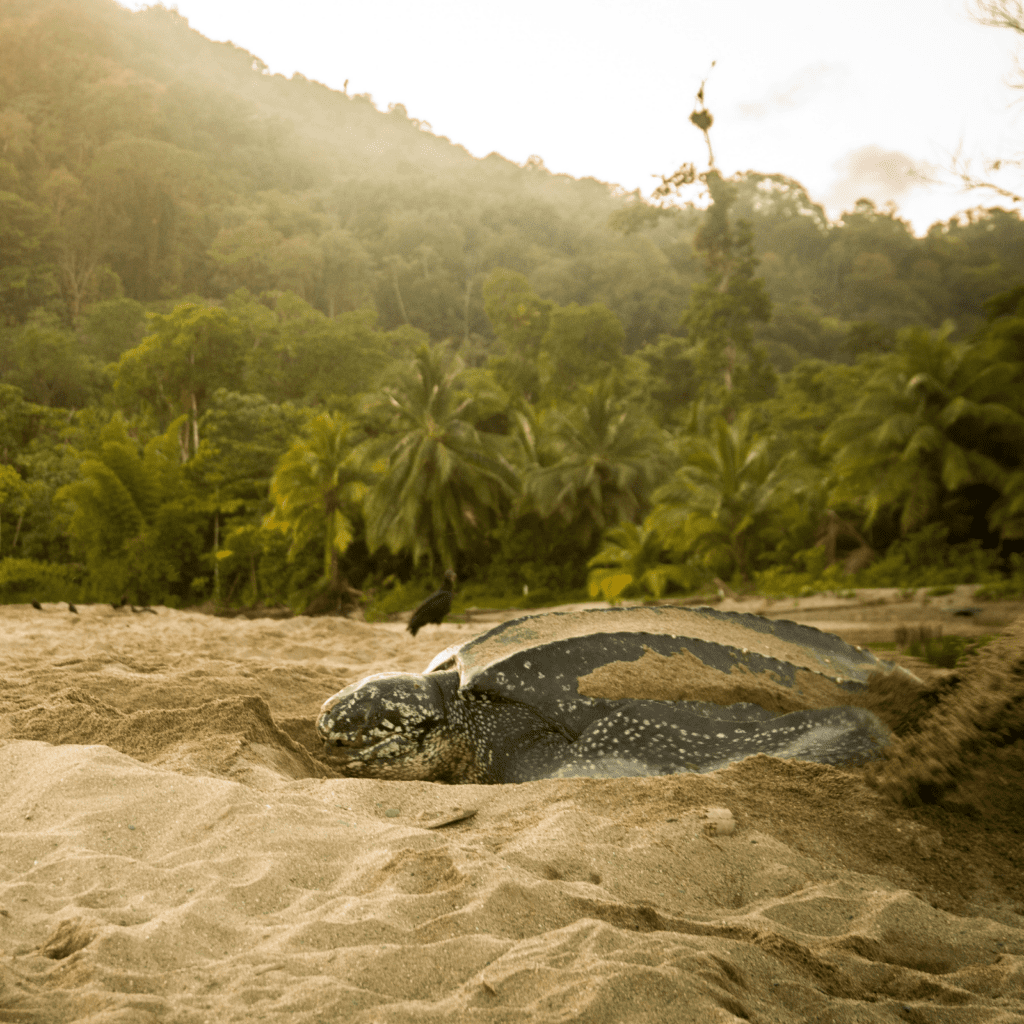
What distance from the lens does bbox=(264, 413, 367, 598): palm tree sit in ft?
58.7

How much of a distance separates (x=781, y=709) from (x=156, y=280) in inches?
2177

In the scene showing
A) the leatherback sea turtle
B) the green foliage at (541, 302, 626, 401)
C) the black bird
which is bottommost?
the black bird

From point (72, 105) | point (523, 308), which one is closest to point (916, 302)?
point (523, 308)

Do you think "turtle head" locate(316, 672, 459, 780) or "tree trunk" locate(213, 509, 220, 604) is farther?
"tree trunk" locate(213, 509, 220, 604)

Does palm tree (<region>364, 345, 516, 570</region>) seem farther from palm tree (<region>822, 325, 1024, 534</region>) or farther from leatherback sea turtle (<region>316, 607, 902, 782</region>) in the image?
leatherback sea turtle (<region>316, 607, 902, 782</region>)

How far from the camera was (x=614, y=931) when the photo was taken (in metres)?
1.52

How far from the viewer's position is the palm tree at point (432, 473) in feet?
59.6

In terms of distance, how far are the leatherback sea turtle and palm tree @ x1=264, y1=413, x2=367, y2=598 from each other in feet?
49.5

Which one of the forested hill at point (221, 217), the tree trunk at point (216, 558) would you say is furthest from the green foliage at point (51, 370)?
the tree trunk at point (216, 558)

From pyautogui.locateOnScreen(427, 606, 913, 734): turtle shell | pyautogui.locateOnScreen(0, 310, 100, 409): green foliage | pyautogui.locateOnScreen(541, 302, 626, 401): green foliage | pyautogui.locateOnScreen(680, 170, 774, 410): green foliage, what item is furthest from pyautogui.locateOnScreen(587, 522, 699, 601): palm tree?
pyautogui.locateOnScreen(0, 310, 100, 409): green foliage

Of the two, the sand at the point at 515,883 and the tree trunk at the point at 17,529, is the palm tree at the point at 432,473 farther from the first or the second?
the sand at the point at 515,883

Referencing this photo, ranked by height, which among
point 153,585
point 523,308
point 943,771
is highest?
point 523,308

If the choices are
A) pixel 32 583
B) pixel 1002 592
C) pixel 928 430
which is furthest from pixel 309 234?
pixel 1002 592

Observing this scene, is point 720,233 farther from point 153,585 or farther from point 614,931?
point 614,931
